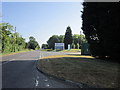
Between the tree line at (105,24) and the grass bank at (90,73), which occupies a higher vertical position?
the tree line at (105,24)

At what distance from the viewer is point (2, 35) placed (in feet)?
100

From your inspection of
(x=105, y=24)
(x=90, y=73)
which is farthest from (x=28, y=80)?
(x=105, y=24)

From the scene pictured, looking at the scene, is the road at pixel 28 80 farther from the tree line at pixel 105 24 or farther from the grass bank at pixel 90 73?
the tree line at pixel 105 24

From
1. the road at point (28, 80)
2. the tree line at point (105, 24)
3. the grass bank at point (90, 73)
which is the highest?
the tree line at point (105, 24)

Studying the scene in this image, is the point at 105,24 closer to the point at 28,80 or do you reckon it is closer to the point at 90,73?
the point at 90,73

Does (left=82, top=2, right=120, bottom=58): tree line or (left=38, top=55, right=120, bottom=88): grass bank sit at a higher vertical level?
(left=82, top=2, right=120, bottom=58): tree line

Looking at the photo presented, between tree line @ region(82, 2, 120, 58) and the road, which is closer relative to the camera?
the road

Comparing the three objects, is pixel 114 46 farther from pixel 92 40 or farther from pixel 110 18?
pixel 92 40

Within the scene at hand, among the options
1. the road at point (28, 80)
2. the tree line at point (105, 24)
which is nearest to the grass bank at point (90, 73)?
the road at point (28, 80)

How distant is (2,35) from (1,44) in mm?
2439

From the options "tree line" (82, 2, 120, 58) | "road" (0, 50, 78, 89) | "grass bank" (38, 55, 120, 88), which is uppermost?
"tree line" (82, 2, 120, 58)

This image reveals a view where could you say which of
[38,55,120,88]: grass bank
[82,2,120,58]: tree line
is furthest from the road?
[82,2,120,58]: tree line

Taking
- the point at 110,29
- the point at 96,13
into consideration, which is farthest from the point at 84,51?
the point at 110,29

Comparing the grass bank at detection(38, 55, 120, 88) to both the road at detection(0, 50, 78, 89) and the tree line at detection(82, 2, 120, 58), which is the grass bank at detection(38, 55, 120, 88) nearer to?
the road at detection(0, 50, 78, 89)
